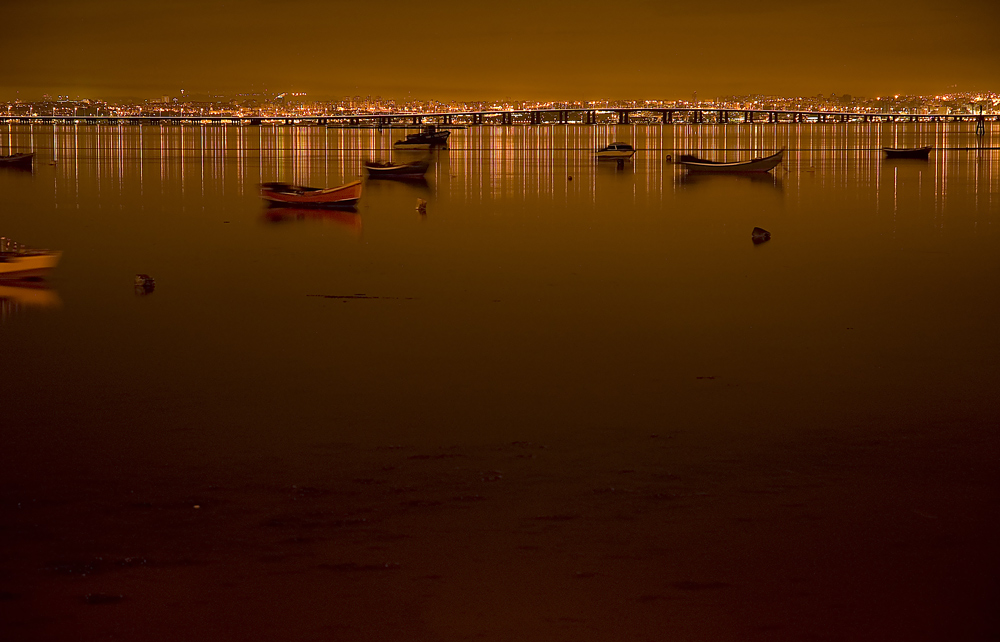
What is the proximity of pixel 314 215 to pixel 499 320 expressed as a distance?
1374cm

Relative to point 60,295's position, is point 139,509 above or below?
below

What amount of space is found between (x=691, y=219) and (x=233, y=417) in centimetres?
1783

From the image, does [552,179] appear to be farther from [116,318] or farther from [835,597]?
[835,597]

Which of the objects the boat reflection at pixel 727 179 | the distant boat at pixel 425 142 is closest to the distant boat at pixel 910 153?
the boat reflection at pixel 727 179

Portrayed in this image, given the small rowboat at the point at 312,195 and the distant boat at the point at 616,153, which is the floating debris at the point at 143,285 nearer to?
the small rowboat at the point at 312,195

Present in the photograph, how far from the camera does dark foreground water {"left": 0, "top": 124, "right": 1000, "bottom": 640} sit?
4688mm

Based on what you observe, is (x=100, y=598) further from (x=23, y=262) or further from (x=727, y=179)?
(x=727, y=179)

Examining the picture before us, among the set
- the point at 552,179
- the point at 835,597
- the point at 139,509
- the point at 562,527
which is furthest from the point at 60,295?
the point at 552,179

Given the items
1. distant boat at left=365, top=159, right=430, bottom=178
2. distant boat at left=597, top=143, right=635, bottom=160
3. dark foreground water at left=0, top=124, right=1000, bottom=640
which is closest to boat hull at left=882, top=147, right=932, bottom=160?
distant boat at left=597, top=143, right=635, bottom=160

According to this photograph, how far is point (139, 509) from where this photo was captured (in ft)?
18.5

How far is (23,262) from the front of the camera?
13.7 meters

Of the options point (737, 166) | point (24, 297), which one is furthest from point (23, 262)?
point (737, 166)

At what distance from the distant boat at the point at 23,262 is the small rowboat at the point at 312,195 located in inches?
430

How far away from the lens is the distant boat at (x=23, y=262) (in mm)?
13634
